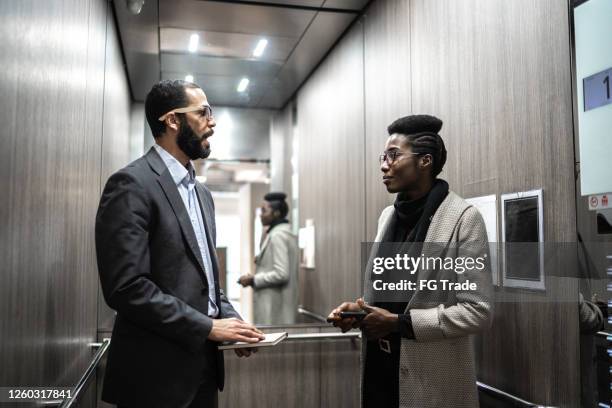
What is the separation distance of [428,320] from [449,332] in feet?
0.25

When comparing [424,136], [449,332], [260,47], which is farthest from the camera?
[260,47]

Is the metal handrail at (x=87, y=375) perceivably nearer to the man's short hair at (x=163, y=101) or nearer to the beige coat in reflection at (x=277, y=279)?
the beige coat in reflection at (x=277, y=279)

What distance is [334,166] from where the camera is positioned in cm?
358

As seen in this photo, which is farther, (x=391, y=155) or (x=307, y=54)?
(x=307, y=54)

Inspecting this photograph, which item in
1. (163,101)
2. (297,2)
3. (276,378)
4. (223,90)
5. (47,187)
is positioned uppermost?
(297,2)

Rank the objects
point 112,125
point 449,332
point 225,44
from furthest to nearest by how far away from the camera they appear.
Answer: point 225,44, point 112,125, point 449,332

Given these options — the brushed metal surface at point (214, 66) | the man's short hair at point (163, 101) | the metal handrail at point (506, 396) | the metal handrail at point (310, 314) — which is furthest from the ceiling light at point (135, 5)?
the metal handrail at point (506, 396)

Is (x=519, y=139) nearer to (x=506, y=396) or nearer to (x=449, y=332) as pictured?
(x=449, y=332)

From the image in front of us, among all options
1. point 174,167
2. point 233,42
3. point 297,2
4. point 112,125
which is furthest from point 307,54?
point 174,167

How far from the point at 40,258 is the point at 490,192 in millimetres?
1584

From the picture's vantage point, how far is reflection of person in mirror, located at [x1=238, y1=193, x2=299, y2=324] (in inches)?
124

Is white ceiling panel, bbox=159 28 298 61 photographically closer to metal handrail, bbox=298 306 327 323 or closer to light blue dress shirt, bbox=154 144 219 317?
light blue dress shirt, bbox=154 144 219 317

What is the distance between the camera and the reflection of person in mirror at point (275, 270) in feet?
10.4

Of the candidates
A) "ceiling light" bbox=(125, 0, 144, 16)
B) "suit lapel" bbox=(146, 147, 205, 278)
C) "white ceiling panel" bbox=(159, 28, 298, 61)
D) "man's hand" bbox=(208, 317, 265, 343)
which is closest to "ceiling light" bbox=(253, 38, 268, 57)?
"white ceiling panel" bbox=(159, 28, 298, 61)
